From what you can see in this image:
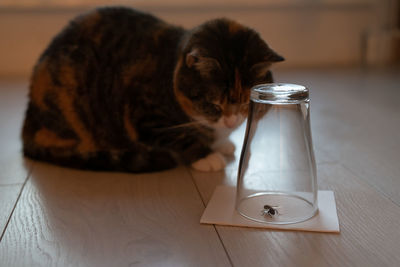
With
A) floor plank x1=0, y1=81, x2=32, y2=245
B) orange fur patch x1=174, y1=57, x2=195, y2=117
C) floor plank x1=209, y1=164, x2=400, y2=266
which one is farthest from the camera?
orange fur patch x1=174, y1=57, x2=195, y2=117

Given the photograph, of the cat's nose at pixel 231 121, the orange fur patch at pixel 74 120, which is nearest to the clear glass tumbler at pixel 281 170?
the cat's nose at pixel 231 121

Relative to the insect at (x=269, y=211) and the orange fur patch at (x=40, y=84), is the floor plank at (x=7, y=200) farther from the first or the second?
the insect at (x=269, y=211)

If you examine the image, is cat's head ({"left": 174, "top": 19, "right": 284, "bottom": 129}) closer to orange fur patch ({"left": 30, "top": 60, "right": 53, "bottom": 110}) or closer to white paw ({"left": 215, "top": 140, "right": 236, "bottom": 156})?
white paw ({"left": 215, "top": 140, "right": 236, "bottom": 156})

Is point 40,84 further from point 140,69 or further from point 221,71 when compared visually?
point 221,71

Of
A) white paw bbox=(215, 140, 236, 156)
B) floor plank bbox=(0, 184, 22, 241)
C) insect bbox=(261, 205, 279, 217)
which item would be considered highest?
floor plank bbox=(0, 184, 22, 241)

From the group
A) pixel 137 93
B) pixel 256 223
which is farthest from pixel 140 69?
pixel 256 223

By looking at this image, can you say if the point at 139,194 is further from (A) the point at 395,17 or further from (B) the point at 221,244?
(A) the point at 395,17

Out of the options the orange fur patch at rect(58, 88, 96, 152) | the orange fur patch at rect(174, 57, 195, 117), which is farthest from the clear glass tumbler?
the orange fur patch at rect(58, 88, 96, 152)
